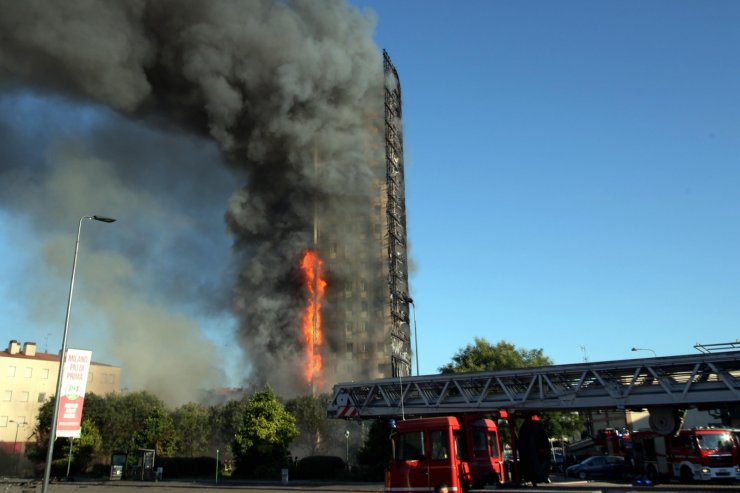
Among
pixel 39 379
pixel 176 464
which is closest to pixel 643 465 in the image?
pixel 176 464

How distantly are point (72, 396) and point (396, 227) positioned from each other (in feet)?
184

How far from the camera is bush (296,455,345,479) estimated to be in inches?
1507

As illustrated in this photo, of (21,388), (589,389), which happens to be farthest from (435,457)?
(21,388)

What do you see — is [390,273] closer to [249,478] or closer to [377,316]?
[377,316]

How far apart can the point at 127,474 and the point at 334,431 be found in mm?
21629

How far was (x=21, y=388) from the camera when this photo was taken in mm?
82875

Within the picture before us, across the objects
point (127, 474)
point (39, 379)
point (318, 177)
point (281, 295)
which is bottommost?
point (127, 474)

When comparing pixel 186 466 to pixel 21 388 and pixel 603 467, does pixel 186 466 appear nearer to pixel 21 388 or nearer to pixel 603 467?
pixel 603 467

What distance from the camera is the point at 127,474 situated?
44031mm

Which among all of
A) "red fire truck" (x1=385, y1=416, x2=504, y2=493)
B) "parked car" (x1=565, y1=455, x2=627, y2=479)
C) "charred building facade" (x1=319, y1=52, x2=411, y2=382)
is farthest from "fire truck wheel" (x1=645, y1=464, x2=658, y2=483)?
"charred building facade" (x1=319, y1=52, x2=411, y2=382)

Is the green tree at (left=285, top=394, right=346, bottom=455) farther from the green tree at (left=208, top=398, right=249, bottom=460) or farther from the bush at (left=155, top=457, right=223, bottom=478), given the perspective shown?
the bush at (left=155, top=457, right=223, bottom=478)

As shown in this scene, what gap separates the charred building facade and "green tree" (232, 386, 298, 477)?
18.0m

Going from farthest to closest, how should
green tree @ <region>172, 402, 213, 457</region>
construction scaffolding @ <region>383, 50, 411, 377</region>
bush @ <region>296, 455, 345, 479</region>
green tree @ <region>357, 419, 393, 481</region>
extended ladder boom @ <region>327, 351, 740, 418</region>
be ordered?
1. construction scaffolding @ <region>383, 50, 411, 377</region>
2. green tree @ <region>172, 402, 213, 457</region>
3. bush @ <region>296, 455, 345, 479</region>
4. green tree @ <region>357, 419, 393, 481</region>
5. extended ladder boom @ <region>327, 351, 740, 418</region>

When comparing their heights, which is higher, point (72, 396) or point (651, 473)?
point (72, 396)
